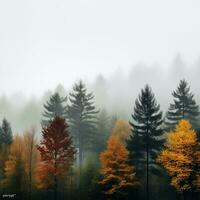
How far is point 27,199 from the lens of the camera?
58438mm

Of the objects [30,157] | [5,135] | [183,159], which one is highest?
[5,135]

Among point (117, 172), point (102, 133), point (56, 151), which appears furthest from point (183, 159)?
point (102, 133)

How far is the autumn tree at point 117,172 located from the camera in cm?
5397

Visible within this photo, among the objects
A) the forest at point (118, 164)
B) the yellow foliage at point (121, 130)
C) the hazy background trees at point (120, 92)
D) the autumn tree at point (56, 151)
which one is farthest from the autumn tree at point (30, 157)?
the hazy background trees at point (120, 92)

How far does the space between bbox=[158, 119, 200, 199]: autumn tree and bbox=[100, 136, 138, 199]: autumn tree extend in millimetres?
5315

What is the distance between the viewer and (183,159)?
2008 inches

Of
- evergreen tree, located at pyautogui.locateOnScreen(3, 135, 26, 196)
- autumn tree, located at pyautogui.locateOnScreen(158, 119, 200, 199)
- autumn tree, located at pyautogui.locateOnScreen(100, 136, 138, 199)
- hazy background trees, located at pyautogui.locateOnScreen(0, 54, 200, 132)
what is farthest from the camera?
hazy background trees, located at pyautogui.locateOnScreen(0, 54, 200, 132)

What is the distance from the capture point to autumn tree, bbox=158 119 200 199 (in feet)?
168

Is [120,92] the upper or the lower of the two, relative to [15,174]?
upper

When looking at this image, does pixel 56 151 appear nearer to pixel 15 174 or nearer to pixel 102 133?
pixel 15 174

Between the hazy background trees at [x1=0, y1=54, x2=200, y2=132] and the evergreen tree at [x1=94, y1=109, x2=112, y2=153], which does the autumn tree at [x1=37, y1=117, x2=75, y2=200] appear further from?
the hazy background trees at [x1=0, y1=54, x2=200, y2=132]

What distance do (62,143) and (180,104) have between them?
23448 mm

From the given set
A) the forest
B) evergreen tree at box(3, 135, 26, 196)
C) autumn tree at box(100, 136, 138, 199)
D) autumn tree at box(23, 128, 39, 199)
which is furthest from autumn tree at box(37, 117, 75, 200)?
autumn tree at box(23, 128, 39, 199)

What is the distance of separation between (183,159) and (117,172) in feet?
31.4
